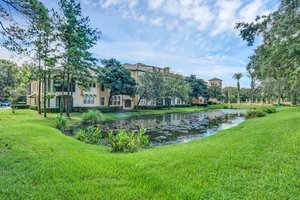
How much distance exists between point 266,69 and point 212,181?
39.9ft

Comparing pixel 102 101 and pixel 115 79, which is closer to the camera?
pixel 115 79

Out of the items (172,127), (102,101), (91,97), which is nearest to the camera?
(172,127)

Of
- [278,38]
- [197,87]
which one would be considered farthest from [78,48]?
[197,87]

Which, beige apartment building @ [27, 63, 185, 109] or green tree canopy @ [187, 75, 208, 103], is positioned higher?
green tree canopy @ [187, 75, 208, 103]

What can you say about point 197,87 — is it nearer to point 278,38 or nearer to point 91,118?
point 91,118

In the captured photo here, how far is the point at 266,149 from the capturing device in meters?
6.54

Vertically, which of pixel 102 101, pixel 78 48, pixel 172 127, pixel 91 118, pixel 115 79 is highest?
pixel 78 48

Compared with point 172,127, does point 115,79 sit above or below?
above

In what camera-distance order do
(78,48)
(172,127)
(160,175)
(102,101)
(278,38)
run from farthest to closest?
1. (102,101)
2. (78,48)
3. (172,127)
4. (278,38)
5. (160,175)

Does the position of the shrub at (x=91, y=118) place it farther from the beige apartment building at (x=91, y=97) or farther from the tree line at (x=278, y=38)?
the tree line at (x=278, y=38)

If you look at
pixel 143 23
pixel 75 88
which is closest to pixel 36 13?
pixel 143 23

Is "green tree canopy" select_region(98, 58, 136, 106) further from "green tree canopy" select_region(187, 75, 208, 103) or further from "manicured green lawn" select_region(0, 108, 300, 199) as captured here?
"manicured green lawn" select_region(0, 108, 300, 199)

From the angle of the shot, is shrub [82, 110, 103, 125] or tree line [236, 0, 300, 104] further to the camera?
shrub [82, 110, 103, 125]

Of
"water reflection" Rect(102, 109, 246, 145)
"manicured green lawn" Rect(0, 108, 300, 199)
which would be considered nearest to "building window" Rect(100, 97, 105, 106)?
"water reflection" Rect(102, 109, 246, 145)
